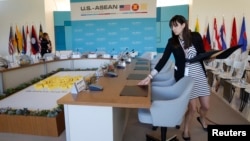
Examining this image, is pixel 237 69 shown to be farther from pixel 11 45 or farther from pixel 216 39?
pixel 11 45

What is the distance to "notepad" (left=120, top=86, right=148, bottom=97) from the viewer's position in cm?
180

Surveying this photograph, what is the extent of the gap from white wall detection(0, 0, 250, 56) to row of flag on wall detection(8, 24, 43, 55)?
0.29 metres

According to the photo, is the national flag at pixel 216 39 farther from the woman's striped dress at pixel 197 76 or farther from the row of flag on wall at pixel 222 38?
the woman's striped dress at pixel 197 76

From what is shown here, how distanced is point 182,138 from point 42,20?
663 centimetres

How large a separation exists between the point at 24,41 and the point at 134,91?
7.07m

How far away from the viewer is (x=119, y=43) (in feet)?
23.5

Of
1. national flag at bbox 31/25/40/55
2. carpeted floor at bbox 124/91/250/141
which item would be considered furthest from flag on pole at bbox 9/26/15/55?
carpeted floor at bbox 124/91/250/141

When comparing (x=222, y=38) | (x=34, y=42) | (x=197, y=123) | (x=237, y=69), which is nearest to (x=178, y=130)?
(x=197, y=123)

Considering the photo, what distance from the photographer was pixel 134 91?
6.24ft

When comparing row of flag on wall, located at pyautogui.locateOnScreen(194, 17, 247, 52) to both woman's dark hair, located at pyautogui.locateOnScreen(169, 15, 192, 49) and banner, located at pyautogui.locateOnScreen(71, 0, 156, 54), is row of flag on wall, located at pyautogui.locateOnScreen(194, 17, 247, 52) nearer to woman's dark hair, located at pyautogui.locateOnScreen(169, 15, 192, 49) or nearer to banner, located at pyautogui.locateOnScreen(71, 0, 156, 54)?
banner, located at pyautogui.locateOnScreen(71, 0, 156, 54)

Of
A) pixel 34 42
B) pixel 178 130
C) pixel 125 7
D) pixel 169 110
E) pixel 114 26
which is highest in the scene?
pixel 125 7

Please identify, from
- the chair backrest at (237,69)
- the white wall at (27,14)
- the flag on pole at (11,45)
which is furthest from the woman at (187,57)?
the flag on pole at (11,45)

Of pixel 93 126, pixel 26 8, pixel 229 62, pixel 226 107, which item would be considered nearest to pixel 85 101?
pixel 93 126

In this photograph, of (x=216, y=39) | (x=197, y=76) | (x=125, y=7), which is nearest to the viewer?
(x=197, y=76)
